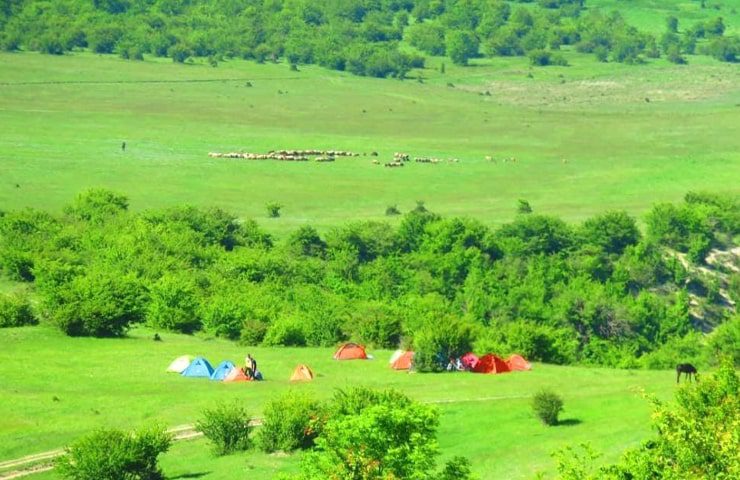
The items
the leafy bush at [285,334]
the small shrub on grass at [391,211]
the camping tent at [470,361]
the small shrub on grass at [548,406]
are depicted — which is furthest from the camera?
the small shrub on grass at [391,211]

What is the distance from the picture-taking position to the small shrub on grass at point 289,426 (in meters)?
43.1

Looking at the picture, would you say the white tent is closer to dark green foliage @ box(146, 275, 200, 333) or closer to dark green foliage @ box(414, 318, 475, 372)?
dark green foliage @ box(414, 318, 475, 372)

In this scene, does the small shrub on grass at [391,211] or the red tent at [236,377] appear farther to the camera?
the small shrub on grass at [391,211]

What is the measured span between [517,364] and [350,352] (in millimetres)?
6017

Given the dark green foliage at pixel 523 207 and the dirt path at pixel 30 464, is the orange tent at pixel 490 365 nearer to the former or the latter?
the dirt path at pixel 30 464

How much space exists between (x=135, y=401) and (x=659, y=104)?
127653mm

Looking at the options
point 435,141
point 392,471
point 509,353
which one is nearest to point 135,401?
point 509,353

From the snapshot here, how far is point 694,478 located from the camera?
29.6 metres

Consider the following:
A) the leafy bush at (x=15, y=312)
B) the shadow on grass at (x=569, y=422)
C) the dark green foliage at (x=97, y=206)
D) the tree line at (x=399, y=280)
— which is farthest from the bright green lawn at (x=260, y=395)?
the dark green foliage at (x=97, y=206)

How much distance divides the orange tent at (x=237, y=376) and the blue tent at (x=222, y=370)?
0.24 m

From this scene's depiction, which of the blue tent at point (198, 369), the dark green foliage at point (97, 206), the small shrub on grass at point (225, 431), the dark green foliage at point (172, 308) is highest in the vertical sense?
the small shrub on grass at point (225, 431)

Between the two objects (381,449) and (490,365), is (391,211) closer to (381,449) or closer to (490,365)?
(490,365)

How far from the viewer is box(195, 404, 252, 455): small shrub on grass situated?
142ft

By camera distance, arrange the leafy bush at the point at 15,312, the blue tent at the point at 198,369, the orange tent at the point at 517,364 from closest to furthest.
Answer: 1. the blue tent at the point at 198,369
2. the orange tent at the point at 517,364
3. the leafy bush at the point at 15,312
